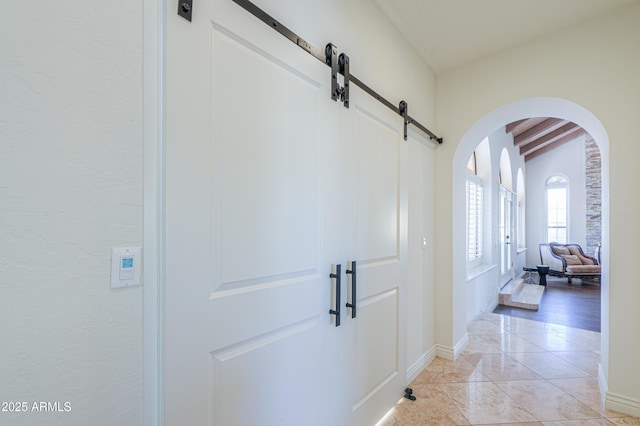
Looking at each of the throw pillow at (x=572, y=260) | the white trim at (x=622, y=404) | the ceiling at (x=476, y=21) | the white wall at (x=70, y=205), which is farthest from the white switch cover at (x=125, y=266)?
the throw pillow at (x=572, y=260)

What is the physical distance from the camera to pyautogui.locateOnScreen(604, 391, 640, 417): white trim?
2074 mm

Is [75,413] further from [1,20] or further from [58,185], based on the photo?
[1,20]

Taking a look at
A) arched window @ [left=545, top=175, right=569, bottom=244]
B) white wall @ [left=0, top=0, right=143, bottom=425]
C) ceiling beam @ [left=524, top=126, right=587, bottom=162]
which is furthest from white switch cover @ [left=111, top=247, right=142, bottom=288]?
arched window @ [left=545, top=175, right=569, bottom=244]

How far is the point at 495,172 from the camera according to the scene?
17.6 feet

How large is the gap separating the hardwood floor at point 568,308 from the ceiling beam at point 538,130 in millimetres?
3394

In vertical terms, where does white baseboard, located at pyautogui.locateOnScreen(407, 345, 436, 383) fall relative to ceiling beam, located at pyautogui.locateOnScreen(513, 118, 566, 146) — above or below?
below

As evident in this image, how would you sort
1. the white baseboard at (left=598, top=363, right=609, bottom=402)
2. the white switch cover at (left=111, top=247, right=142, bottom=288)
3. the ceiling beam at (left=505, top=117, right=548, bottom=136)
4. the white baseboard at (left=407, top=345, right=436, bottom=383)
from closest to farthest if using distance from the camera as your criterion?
the white switch cover at (left=111, top=247, right=142, bottom=288), the white baseboard at (left=598, top=363, right=609, bottom=402), the white baseboard at (left=407, top=345, right=436, bottom=383), the ceiling beam at (left=505, top=117, right=548, bottom=136)

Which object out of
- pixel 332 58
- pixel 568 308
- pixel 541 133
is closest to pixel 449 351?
pixel 332 58

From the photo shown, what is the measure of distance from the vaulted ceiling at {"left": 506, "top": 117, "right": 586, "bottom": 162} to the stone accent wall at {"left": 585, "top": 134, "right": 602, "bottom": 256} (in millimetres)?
570

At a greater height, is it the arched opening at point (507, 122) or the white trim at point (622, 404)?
the arched opening at point (507, 122)

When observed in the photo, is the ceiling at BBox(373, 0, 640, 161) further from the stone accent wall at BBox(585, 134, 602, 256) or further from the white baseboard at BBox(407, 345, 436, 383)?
the stone accent wall at BBox(585, 134, 602, 256)

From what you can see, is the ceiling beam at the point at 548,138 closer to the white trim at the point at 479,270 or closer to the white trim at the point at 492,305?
the white trim at the point at 479,270

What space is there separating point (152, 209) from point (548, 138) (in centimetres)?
959

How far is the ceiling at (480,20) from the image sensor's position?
7.02ft
